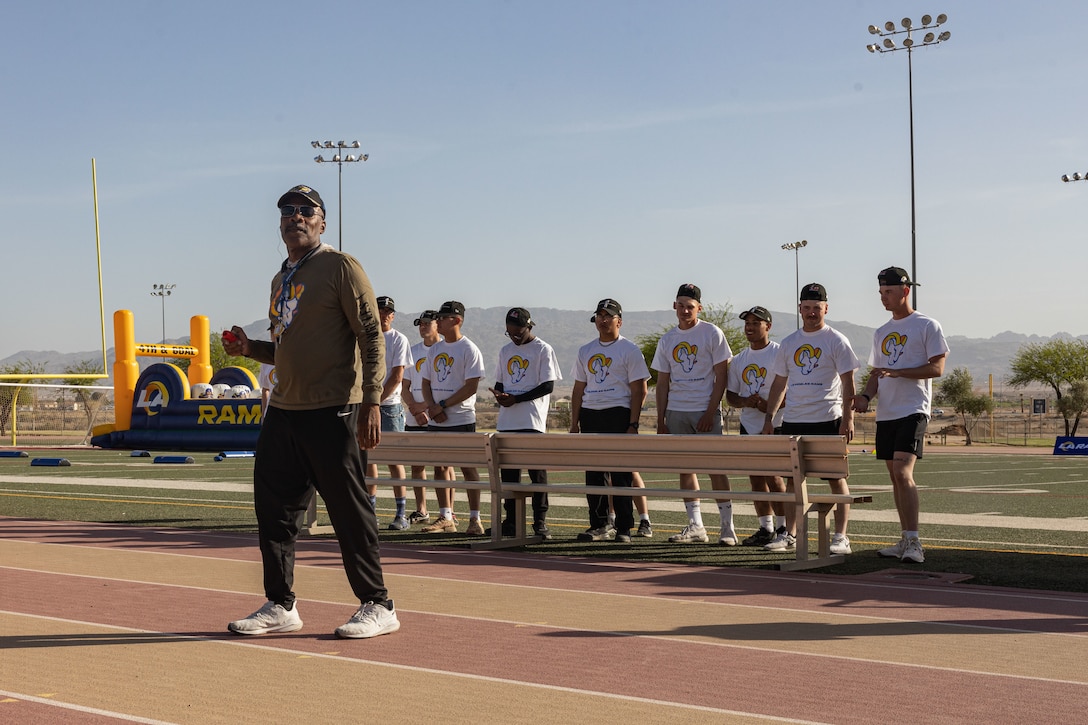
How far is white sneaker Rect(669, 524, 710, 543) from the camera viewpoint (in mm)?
11266

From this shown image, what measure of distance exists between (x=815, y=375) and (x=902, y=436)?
1045 mm

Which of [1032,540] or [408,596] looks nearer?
[408,596]

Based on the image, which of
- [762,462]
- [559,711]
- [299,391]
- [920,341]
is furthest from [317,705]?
[920,341]

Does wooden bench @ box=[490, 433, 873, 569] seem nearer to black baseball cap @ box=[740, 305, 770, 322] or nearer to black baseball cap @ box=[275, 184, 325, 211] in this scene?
black baseball cap @ box=[740, 305, 770, 322]

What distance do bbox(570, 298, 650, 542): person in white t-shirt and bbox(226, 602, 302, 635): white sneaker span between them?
500cm

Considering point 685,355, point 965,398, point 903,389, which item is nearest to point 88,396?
point 965,398

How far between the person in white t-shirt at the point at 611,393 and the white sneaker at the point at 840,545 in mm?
1919

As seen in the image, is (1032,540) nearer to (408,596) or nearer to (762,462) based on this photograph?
(762,462)

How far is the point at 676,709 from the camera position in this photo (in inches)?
196

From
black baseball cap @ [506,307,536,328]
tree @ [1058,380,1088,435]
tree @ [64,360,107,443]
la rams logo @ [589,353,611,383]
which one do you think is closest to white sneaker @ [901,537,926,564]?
la rams logo @ [589,353,611,383]

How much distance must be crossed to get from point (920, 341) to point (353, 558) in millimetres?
5058

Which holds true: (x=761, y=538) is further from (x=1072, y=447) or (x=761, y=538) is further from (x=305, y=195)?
(x=1072, y=447)

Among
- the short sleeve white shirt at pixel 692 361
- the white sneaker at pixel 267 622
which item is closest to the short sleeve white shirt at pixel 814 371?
the short sleeve white shirt at pixel 692 361

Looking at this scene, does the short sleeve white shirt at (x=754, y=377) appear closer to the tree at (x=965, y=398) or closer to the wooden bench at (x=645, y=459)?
the wooden bench at (x=645, y=459)
